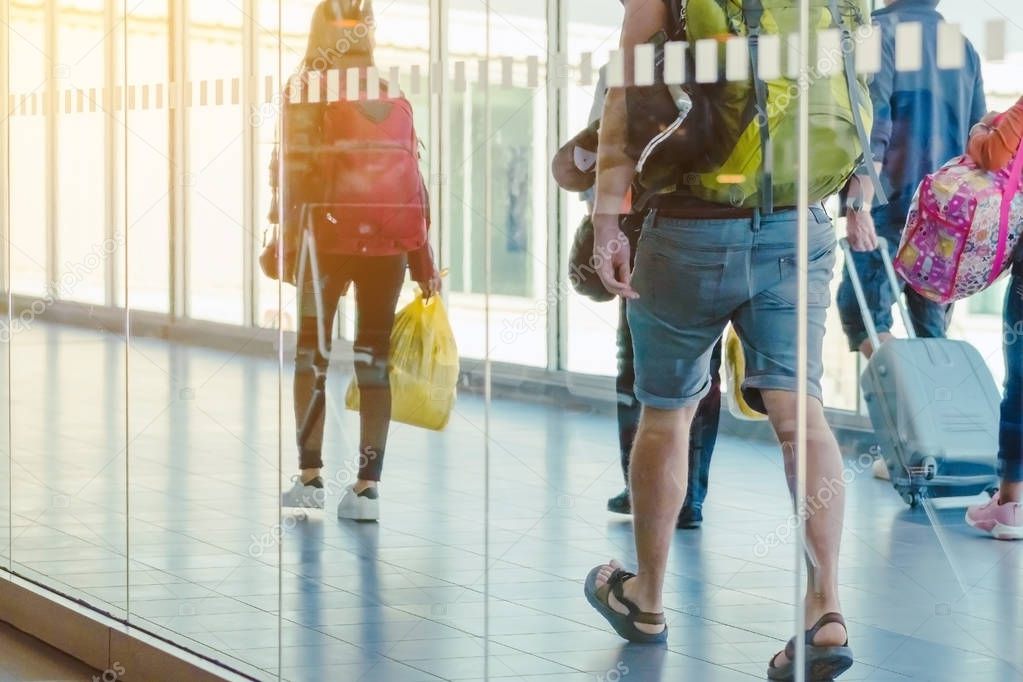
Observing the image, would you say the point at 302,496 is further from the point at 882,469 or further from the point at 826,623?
the point at 882,469

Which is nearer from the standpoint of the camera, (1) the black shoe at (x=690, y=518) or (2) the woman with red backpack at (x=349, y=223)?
(1) the black shoe at (x=690, y=518)

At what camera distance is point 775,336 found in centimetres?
263

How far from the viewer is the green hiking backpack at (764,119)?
252 cm

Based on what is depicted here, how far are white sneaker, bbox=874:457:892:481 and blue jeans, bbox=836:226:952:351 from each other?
0.16 m

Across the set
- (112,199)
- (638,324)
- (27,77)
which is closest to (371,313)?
(638,324)

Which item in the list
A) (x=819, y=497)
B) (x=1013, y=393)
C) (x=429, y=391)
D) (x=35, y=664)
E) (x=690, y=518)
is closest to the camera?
(x=1013, y=393)

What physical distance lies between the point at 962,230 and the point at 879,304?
0.15m

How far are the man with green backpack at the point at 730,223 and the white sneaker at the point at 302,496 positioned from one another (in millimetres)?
969

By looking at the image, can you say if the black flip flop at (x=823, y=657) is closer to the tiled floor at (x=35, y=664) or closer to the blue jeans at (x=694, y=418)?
the blue jeans at (x=694, y=418)

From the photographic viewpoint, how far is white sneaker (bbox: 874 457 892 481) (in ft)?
8.13

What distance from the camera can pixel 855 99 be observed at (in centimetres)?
250

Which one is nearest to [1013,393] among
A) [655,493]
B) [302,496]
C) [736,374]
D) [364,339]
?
[736,374]

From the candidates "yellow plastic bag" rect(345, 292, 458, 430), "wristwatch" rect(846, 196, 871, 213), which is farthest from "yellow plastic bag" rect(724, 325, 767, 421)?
"yellow plastic bag" rect(345, 292, 458, 430)

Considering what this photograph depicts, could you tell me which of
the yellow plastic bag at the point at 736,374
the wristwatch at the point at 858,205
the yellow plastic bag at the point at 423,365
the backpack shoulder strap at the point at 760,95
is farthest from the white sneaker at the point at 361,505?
the wristwatch at the point at 858,205
